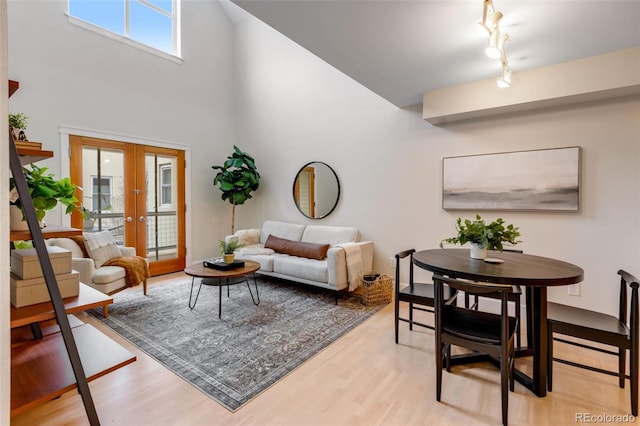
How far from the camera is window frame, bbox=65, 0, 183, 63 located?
4.04 m

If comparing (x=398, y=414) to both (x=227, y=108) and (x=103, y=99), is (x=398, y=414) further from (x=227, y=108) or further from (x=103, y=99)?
(x=227, y=108)

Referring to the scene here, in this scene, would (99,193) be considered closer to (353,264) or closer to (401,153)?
(353,264)

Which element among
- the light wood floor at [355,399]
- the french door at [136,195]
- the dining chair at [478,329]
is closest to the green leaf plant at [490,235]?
the dining chair at [478,329]

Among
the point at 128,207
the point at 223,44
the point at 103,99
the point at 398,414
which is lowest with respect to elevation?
the point at 398,414

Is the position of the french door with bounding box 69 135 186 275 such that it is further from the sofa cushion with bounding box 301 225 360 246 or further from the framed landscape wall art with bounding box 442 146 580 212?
the framed landscape wall art with bounding box 442 146 580 212

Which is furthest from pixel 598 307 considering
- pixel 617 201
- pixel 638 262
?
pixel 617 201

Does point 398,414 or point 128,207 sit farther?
point 128,207

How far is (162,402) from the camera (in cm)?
184

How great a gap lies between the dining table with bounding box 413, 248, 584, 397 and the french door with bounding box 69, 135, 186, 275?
13.6 ft

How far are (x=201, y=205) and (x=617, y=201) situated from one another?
5.36 meters

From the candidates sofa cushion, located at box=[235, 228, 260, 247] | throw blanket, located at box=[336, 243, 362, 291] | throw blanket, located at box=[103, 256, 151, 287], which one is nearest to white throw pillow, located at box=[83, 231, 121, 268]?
throw blanket, located at box=[103, 256, 151, 287]

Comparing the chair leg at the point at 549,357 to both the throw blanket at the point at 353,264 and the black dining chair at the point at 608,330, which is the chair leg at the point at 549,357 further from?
the throw blanket at the point at 353,264

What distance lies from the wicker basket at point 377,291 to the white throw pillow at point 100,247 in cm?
292

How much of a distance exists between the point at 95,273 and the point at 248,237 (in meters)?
2.09
